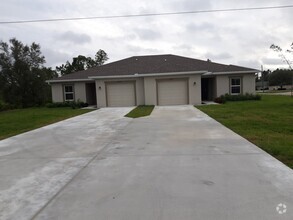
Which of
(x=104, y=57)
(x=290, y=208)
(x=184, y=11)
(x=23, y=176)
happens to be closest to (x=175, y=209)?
(x=290, y=208)

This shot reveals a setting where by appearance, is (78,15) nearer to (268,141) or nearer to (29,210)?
(268,141)

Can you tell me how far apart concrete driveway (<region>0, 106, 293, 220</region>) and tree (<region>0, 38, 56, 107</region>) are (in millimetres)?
19948

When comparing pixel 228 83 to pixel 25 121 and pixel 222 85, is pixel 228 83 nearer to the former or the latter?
pixel 222 85

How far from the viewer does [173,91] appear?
2194cm

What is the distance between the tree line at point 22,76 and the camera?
83.8 ft

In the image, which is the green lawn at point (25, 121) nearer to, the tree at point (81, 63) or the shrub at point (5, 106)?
the shrub at point (5, 106)

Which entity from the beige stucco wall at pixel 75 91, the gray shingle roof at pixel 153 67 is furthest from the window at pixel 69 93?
the gray shingle roof at pixel 153 67

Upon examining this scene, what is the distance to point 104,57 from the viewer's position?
184 feet

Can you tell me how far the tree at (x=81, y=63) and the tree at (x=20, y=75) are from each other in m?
24.1

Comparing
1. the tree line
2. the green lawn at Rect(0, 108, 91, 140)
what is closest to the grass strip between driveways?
the green lawn at Rect(0, 108, 91, 140)

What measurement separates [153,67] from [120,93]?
12.4 ft

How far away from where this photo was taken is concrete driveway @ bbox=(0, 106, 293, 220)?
11.0 ft

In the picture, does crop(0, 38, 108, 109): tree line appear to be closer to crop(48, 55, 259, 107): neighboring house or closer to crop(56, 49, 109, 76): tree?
crop(48, 55, 259, 107): neighboring house

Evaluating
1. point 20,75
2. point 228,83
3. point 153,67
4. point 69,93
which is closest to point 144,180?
point 153,67
